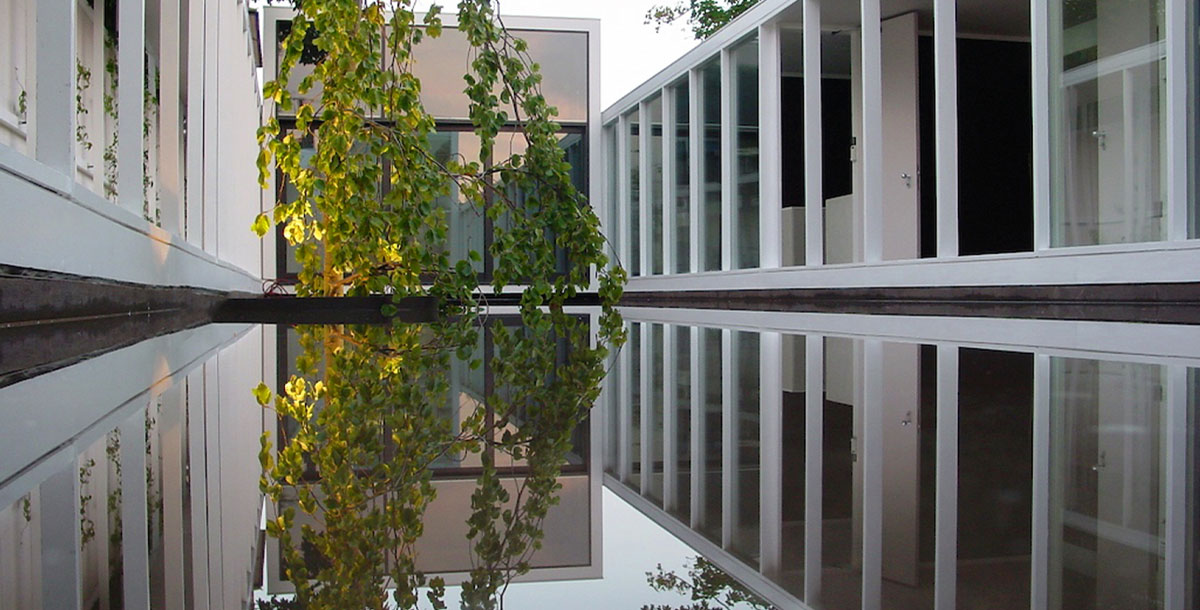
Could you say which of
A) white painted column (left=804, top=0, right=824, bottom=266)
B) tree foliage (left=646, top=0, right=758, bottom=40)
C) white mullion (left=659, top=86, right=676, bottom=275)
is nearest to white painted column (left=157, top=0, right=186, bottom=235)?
white painted column (left=804, top=0, right=824, bottom=266)

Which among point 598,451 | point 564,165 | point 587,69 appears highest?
point 587,69

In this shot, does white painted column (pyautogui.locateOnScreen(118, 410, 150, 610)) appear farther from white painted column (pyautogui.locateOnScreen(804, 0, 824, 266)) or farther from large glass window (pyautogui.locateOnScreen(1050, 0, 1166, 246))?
white painted column (pyautogui.locateOnScreen(804, 0, 824, 266))

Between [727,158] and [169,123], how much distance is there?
536 cm

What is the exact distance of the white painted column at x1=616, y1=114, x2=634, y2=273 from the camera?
35.3 feet

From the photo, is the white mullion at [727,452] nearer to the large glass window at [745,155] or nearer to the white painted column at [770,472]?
the white painted column at [770,472]

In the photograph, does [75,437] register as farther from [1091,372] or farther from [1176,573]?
[1091,372]

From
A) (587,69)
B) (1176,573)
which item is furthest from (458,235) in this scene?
(1176,573)

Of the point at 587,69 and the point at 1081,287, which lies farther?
the point at 587,69

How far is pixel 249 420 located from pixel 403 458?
0.46 meters

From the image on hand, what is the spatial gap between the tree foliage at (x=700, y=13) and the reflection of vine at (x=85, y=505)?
16908 millimetres

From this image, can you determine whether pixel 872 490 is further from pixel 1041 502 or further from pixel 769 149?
pixel 769 149

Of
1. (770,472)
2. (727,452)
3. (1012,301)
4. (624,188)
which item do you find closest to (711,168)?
(624,188)

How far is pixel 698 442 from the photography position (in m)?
1.22

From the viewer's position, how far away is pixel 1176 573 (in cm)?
54
